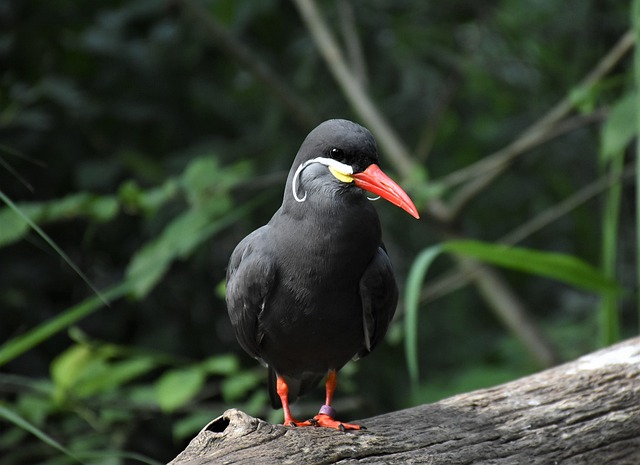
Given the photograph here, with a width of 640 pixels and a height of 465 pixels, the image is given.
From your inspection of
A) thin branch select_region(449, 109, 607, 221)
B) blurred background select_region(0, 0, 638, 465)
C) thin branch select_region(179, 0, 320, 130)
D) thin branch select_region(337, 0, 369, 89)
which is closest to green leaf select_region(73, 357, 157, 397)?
blurred background select_region(0, 0, 638, 465)

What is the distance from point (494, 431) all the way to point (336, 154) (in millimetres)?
870

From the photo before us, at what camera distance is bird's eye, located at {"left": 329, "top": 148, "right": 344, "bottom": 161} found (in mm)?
2340

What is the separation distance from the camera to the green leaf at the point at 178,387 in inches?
142

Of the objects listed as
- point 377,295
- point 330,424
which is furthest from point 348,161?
point 330,424

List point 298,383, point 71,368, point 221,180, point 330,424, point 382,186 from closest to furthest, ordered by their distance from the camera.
A: 1. point 382,186
2. point 330,424
3. point 298,383
4. point 71,368
5. point 221,180

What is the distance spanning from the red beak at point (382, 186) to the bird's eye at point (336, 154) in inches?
2.3

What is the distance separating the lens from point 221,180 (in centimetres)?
379

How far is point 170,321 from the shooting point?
4.68 meters

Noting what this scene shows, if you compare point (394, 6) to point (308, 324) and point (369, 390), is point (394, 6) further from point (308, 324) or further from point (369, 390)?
point (308, 324)

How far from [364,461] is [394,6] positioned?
3613mm

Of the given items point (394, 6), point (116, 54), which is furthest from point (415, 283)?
point (394, 6)

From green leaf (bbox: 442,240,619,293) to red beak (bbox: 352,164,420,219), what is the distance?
766 millimetres

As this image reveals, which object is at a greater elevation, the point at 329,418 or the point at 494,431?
the point at 329,418

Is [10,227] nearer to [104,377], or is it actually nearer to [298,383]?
[104,377]
